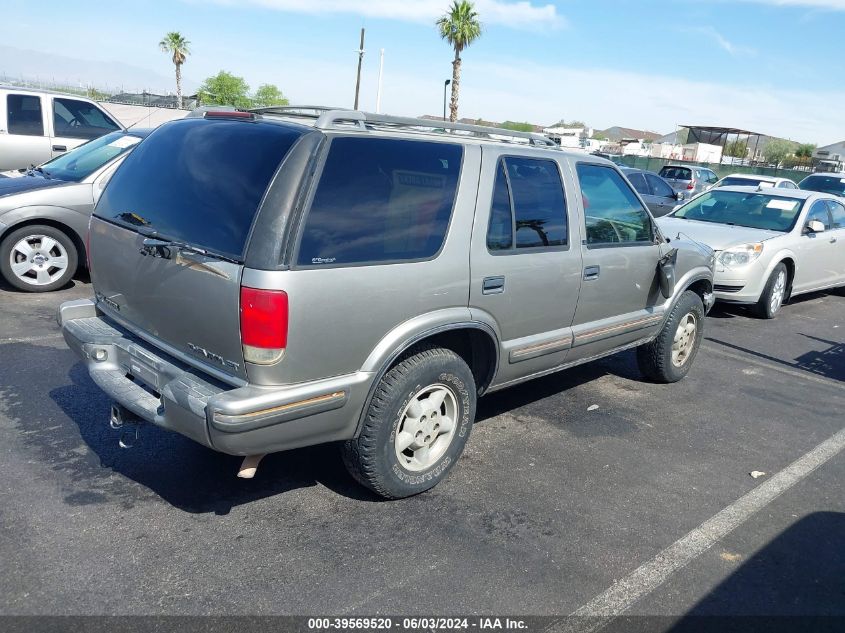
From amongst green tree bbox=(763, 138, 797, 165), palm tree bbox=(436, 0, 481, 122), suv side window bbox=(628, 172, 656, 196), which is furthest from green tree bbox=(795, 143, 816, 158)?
suv side window bbox=(628, 172, 656, 196)

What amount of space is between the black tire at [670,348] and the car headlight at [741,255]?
105 inches

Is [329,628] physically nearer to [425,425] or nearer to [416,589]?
[416,589]

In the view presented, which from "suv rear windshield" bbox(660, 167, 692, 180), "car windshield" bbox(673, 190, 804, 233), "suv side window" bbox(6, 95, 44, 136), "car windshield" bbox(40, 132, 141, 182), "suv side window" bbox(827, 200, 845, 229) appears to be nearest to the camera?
"car windshield" bbox(40, 132, 141, 182)

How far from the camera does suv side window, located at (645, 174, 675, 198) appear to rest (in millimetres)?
17050

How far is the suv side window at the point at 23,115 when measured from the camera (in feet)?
32.6

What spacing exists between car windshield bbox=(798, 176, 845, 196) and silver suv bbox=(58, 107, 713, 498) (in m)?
20.3

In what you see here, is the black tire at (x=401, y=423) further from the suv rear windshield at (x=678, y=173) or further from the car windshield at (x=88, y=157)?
the suv rear windshield at (x=678, y=173)

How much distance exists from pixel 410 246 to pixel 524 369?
1.29 m

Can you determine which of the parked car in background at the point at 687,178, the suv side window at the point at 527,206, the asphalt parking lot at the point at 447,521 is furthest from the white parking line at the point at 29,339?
the parked car in background at the point at 687,178

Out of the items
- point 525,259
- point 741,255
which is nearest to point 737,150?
point 741,255

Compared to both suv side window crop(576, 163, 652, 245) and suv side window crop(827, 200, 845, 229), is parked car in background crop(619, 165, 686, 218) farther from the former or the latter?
suv side window crop(576, 163, 652, 245)

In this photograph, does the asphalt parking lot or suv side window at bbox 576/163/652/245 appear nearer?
the asphalt parking lot

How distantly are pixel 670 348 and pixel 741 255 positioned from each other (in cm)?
327

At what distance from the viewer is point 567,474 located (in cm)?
412
